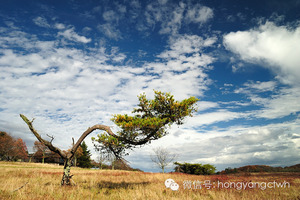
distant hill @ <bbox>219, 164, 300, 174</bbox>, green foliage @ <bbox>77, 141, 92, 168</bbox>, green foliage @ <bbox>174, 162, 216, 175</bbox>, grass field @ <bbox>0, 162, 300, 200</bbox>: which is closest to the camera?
grass field @ <bbox>0, 162, 300, 200</bbox>

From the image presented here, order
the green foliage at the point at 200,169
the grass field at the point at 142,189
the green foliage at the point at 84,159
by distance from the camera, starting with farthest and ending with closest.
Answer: the green foliage at the point at 84,159 → the green foliage at the point at 200,169 → the grass field at the point at 142,189

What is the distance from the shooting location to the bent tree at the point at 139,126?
32.4 feet

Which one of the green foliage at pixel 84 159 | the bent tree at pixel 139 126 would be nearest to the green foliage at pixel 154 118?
the bent tree at pixel 139 126

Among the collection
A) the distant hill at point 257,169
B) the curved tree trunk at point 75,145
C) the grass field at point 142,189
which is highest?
the curved tree trunk at point 75,145

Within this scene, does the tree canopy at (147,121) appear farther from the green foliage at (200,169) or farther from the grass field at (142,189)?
the green foliage at (200,169)

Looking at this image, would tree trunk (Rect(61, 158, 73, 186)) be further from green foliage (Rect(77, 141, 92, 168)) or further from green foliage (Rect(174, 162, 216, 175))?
green foliage (Rect(77, 141, 92, 168))

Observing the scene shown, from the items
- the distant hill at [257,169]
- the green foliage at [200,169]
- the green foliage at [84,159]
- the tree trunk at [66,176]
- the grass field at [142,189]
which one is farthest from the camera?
the green foliage at [84,159]

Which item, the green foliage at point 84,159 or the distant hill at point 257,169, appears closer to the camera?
the distant hill at point 257,169

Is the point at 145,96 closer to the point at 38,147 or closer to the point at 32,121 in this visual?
the point at 32,121

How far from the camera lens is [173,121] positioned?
12.1 metres

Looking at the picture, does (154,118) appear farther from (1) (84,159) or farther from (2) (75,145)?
(1) (84,159)

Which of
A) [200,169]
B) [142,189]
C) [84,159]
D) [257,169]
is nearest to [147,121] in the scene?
[142,189]

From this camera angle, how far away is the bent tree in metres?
9.88

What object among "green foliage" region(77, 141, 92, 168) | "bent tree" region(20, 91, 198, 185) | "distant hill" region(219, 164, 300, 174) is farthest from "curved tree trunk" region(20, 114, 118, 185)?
"green foliage" region(77, 141, 92, 168)
